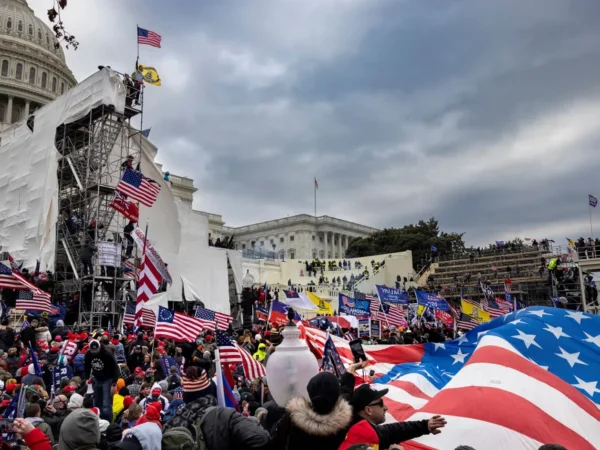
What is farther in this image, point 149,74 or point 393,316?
point 149,74

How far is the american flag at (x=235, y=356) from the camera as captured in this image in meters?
6.97

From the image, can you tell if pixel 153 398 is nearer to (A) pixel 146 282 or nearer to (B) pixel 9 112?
(A) pixel 146 282

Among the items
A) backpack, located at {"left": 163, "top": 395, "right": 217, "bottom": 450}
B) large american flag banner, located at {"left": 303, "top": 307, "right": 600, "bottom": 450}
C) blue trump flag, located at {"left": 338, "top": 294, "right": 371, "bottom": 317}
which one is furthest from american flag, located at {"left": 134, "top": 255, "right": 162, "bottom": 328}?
backpack, located at {"left": 163, "top": 395, "right": 217, "bottom": 450}

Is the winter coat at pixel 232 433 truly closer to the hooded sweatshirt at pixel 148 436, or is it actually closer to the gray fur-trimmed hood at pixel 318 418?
the gray fur-trimmed hood at pixel 318 418

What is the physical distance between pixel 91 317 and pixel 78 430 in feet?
63.1

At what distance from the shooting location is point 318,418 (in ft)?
9.76

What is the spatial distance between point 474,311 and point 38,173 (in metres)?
22.9

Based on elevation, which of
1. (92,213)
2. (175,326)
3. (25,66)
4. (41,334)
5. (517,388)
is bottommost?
(517,388)

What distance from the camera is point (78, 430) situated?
344cm

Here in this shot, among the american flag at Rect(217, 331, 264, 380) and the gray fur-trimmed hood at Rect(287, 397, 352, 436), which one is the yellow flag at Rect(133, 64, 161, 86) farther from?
the gray fur-trimmed hood at Rect(287, 397, 352, 436)

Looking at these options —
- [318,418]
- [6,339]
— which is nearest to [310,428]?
[318,418]

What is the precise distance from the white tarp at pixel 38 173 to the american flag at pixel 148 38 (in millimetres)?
2509

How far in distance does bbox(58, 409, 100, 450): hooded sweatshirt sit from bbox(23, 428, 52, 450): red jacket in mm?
99

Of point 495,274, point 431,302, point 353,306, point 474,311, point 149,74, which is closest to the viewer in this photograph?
point 474,311
